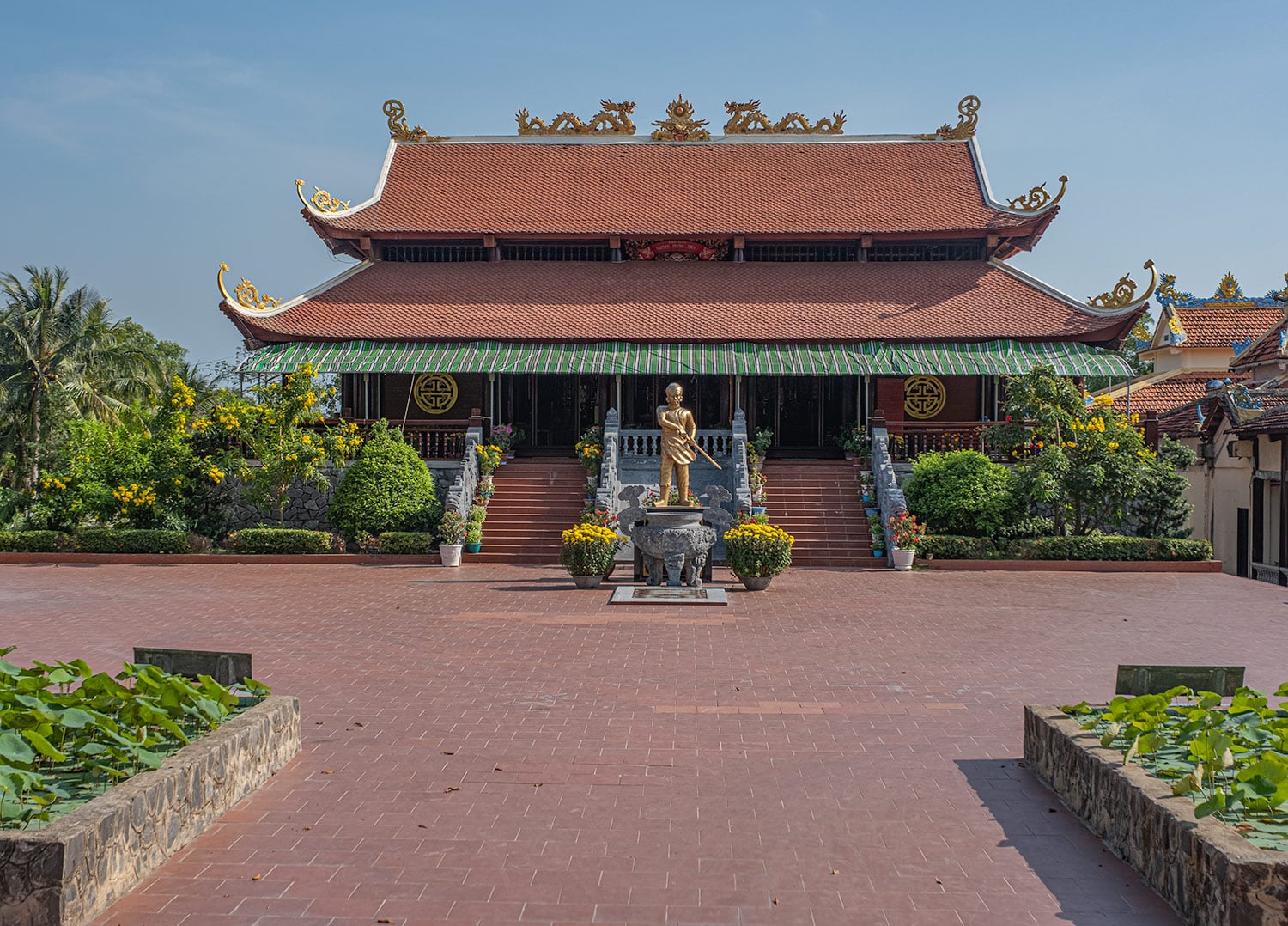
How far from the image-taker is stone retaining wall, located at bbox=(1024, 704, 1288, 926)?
4.49m

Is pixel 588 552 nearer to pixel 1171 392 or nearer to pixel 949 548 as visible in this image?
pixel 949 548

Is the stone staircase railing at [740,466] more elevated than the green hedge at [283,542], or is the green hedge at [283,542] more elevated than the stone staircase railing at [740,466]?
the stone staircase railing at [740,466]

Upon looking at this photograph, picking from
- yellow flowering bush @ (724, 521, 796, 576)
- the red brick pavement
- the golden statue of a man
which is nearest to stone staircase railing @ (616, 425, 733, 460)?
the golden statue of a man

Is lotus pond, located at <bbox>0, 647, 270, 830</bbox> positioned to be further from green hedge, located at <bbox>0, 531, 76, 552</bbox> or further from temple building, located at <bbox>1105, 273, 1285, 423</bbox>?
temple building, located at <bbox>1105, 273, 1285, 423</bbox>

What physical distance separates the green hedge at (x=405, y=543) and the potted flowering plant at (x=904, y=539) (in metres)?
8.93

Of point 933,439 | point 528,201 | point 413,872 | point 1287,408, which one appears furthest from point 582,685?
point 528,201

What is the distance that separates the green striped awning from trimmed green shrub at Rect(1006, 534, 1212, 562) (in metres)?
4.44

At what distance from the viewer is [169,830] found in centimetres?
569

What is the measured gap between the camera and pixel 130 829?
5309mm

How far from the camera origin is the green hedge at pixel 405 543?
20859mm

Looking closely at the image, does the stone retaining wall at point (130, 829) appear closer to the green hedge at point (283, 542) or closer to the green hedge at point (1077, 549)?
the green hedge at point (283, 542)

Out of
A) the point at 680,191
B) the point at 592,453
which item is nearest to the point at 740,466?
the point at 592,453

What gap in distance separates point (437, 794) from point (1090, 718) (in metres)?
4.32

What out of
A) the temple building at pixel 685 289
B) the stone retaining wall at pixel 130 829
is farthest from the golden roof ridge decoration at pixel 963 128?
the stone retaining wall at pixel 130 829
